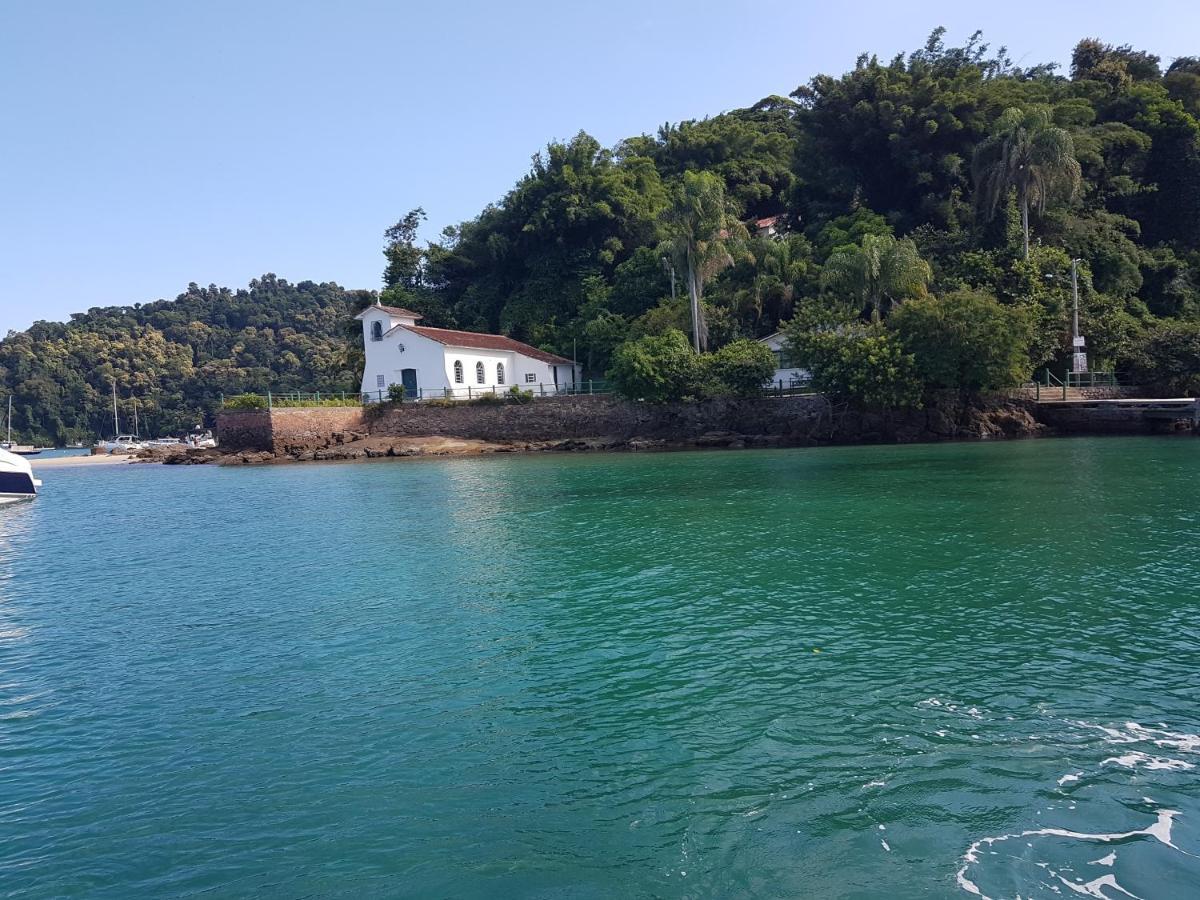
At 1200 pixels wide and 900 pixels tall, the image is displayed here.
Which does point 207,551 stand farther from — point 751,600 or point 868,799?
point 868,799

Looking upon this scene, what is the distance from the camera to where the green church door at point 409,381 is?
56188mm

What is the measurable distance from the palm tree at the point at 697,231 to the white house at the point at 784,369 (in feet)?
16.2

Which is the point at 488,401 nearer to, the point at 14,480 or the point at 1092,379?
the point at 14,480

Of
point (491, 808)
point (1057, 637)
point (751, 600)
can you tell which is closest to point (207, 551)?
point (751, 600)

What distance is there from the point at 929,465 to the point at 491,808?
94.1ft

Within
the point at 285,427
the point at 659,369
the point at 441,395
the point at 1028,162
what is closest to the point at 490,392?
the point at 441,395

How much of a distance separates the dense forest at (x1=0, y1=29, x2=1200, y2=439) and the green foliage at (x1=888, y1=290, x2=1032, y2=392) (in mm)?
118

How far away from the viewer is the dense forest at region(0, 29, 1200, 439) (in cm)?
4322

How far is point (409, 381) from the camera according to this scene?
56.6 m

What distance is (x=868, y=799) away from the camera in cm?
682

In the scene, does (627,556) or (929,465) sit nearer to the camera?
(627,556)

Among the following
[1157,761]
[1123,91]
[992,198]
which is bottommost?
[1157,761]

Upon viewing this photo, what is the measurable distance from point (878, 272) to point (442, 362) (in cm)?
2917

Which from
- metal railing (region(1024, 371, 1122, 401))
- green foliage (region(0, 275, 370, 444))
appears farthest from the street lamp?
green foliage (region(0, 275, 370, 444))
